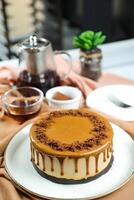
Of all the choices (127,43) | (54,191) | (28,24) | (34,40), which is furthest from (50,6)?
(54,191)

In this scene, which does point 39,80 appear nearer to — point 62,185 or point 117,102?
point 117,102

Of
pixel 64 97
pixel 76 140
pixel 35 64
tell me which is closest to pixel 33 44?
pixel 35 64

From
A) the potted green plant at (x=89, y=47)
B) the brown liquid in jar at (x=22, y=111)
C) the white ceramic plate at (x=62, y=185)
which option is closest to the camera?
the white ceramic plate at (x=62, y=185)

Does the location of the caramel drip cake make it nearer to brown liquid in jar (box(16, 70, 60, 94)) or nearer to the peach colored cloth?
the peach colored cloth

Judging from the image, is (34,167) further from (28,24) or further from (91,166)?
(28,24)

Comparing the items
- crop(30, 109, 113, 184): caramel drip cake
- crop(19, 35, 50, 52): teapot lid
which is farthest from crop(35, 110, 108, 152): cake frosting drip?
crop(19, 35, 50, 52): teapot lid

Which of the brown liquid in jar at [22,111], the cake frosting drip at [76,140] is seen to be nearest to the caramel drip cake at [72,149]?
the cake frosting drip at [76,140]

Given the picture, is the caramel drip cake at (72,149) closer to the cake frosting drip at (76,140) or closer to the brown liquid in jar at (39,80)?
the cake frosting drip at (76,140)

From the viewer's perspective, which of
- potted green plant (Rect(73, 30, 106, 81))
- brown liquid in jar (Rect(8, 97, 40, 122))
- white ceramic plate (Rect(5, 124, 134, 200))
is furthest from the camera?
potted green plant (Rect(73, 30, 106, 81))
